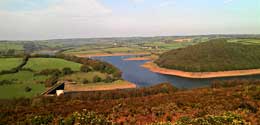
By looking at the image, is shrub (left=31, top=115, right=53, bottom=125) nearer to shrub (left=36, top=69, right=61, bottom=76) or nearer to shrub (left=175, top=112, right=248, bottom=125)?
shrub (left=175, top=112, right=248, bottom=125)

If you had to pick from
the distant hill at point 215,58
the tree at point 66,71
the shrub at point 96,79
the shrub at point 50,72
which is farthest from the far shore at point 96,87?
the distant hill at point 215,58

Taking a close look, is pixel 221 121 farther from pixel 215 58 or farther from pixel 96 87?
pixel 215 58

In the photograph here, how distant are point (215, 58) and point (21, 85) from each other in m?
78.2

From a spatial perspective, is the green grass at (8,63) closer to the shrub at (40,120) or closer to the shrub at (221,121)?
the shrub at (40,120)

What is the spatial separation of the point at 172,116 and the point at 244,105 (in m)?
10.0

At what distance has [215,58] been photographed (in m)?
112

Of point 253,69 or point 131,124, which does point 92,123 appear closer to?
point 131,124

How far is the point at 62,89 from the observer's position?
7512 cm

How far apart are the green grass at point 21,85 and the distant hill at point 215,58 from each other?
56.3 m

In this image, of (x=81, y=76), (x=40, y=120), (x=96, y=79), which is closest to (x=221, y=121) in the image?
(x=40, y=120)

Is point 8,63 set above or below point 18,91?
above

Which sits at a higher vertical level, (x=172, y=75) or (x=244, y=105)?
(x=244, y=105)

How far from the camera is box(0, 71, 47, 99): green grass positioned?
6588 centimetres

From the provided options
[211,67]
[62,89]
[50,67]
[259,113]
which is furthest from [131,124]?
[211,67]
